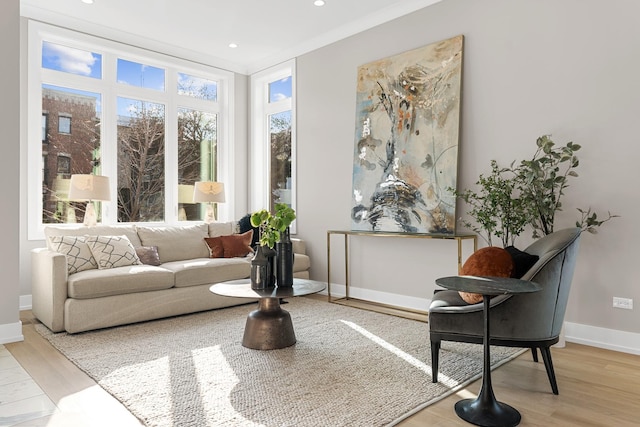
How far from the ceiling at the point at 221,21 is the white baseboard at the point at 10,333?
323 cm

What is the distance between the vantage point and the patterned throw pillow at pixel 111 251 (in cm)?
402

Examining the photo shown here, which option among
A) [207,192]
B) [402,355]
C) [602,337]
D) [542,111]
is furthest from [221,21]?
[602,337]

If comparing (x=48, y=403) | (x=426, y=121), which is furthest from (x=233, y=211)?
(x=48, y=403)

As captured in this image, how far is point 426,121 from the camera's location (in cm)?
428

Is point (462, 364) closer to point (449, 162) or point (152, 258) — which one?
point (449, 162)

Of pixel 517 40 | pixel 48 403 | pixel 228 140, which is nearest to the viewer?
pixel 48 403

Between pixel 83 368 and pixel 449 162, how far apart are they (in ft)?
11.1

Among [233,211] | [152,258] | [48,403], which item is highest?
[233,211]

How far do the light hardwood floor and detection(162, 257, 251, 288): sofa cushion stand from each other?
1259mm

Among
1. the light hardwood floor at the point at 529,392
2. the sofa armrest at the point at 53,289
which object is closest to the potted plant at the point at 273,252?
the light hardwood floor at the point at 529,392

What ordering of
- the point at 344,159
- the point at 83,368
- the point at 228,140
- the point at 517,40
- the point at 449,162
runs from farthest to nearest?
the point at 228,140
the point at 344,159
the point at 449,162
the point at 517,40
the point at 83,368

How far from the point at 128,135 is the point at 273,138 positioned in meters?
1.95

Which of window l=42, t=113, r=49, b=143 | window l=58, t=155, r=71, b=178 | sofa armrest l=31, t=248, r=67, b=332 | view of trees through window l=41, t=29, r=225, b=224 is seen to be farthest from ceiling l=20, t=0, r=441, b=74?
sofa armrest l=31, t=248, r=67, b=332

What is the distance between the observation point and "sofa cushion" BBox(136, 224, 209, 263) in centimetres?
484
